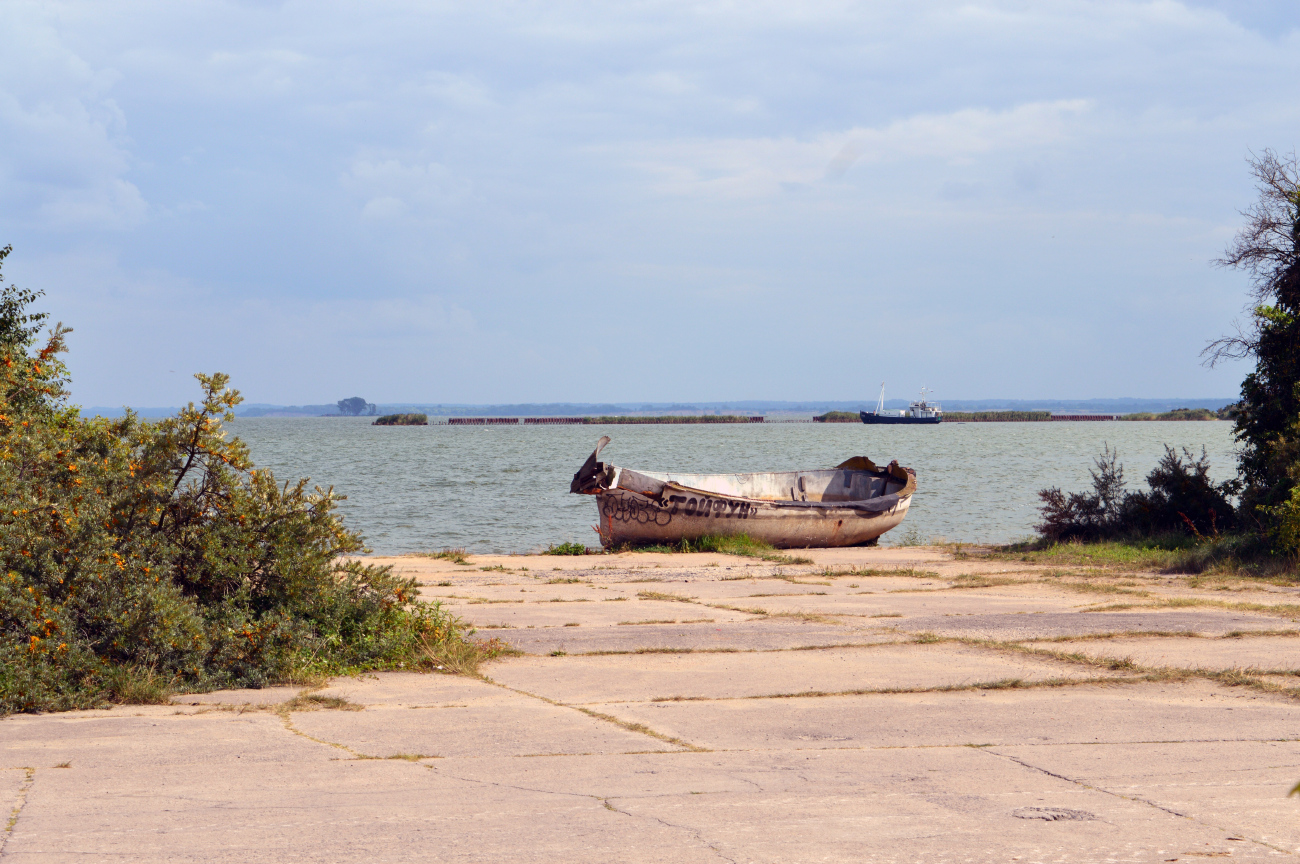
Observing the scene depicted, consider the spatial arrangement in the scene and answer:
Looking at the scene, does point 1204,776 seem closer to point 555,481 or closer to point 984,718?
point 984,718

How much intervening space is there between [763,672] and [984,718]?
2195mm

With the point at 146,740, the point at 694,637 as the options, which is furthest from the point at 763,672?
the point at 146,740

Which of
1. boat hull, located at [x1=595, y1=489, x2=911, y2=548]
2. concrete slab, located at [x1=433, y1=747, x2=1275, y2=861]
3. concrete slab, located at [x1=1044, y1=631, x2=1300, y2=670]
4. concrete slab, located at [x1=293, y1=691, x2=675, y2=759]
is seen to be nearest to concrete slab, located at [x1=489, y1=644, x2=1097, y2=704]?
concrete slab, located at [x1=293, y1=691, x2=675, y2=759]

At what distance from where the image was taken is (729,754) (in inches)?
259

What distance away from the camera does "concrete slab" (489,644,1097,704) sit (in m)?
8.55

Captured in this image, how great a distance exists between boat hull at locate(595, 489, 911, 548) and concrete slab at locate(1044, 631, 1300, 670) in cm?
1264

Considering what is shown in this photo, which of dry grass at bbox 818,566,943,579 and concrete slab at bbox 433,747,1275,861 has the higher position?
concrete slab at bbox 433,747,1275,861

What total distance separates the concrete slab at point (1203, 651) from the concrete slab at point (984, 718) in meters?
0.94

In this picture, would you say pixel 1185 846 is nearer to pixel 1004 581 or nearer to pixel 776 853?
pixel 776 853

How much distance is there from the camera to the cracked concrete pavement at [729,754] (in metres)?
4.86

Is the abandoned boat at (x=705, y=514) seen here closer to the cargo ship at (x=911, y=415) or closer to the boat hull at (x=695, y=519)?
the boat hull at (x=695, y=519)

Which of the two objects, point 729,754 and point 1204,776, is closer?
point 1204,776

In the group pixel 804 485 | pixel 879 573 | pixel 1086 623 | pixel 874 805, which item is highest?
pixel 804 485

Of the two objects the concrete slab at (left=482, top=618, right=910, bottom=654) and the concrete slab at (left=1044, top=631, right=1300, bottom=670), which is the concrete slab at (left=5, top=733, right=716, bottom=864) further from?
the concrete slab at (left=1044, top=631, right=1300, bottom=670)
